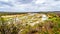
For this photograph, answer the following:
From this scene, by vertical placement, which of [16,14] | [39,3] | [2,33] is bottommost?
[2,33]

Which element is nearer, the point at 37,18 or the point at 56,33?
the point at 56,33

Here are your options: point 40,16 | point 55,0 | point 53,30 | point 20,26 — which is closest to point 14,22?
point 20,26

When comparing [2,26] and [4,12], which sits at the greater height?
[4,12]

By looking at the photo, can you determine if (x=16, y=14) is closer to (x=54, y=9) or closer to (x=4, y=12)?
(x=4, y=12)

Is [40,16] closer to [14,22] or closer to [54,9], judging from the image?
[54,9]

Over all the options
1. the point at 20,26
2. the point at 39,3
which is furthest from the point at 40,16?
the point at 20,26

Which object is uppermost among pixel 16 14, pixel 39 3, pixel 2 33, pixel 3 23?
pixel 39 3
